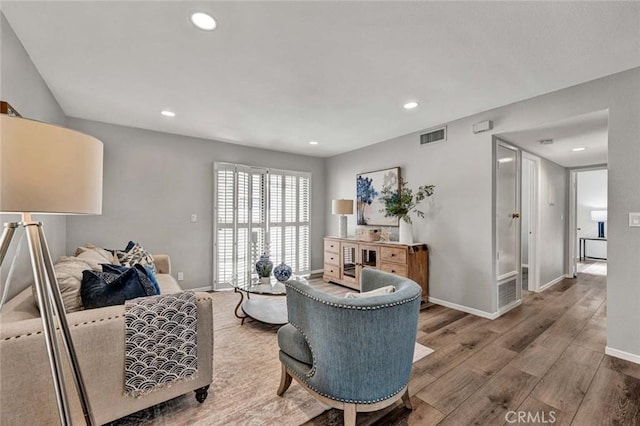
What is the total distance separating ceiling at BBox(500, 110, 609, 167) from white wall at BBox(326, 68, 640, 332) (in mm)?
155

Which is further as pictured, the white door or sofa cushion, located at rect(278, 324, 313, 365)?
the white door

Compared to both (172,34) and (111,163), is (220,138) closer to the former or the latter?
(111,163)

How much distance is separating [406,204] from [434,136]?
1.01 metres

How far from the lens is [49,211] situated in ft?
3.10

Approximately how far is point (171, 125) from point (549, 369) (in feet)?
15.8

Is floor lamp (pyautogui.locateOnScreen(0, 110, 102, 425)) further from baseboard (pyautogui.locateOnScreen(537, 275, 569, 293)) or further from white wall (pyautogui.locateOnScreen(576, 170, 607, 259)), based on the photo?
white wall (pyautogui.locateOnScreen(576, 170, 607, 259))

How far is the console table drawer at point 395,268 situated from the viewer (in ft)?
11.8

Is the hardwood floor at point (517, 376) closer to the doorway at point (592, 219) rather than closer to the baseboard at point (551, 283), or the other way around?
the baseboard at point (551, 283)

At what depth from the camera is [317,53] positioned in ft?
6.67

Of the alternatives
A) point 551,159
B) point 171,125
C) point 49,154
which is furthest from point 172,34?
point 551,159

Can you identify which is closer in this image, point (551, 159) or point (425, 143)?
point (425, 143)

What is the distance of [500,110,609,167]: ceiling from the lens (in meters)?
2.68

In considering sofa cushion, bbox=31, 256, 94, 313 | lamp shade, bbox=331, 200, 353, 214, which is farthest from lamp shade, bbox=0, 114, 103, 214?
lamp shade, bbox=331, 200, 353, 214

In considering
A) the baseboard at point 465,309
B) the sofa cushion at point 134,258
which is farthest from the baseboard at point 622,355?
the sofa cushion at point 134,258
